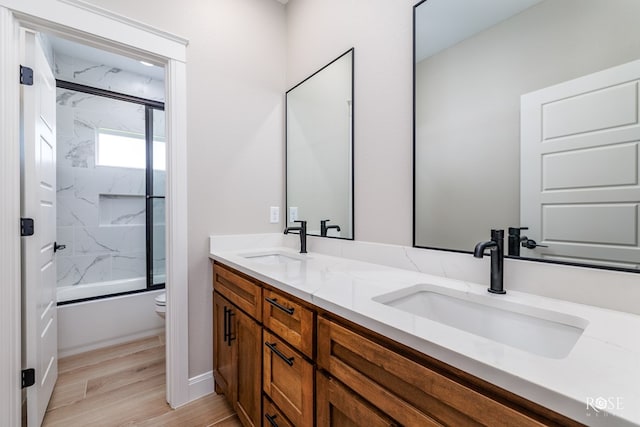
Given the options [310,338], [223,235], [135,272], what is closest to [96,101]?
[135,272]

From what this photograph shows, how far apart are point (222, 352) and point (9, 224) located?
1.20 m

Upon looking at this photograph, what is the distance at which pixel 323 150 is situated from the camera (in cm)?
183

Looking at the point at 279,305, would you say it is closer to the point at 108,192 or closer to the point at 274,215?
the point at 274,215

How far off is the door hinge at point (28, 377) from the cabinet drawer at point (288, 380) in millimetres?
1226

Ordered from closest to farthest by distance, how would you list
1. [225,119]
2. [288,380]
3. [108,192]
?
[288,380] → [225,119] → [108,192]

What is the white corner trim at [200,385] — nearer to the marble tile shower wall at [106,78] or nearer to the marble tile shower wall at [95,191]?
the marble tile shower wall at [95,191]

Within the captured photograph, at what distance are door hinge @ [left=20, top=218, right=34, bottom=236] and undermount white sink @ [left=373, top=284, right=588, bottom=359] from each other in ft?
5.54

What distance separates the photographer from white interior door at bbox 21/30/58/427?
1399 mm

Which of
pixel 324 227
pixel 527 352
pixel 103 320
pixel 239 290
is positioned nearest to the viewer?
pixel 527 352

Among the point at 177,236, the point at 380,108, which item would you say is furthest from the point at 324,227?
the point at 177,236

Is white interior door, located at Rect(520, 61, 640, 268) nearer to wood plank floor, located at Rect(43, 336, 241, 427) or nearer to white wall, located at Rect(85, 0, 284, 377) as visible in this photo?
white wall, located at Rect(85, 0, 284, 377)

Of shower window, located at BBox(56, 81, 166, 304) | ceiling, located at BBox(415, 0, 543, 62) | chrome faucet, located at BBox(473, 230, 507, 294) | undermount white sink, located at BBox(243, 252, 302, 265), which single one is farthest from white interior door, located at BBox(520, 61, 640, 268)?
shower window, located at BBox(56, 81, 166, 304)

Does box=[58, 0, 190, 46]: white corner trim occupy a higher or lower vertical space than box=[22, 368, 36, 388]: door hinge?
higher

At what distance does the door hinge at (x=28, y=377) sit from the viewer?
1.40m
